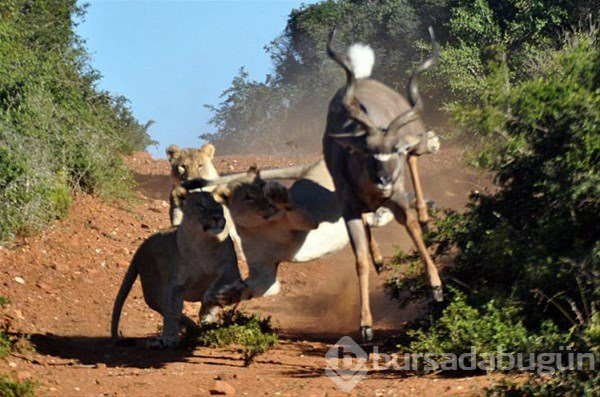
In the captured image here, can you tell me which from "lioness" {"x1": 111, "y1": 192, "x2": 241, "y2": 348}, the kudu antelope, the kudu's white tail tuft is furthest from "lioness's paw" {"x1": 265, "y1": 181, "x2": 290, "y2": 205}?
the kudu's white tail tuft

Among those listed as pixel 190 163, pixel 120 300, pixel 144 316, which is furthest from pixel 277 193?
pixel 144 316

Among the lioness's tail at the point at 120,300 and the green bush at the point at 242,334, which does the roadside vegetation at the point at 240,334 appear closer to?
the green bush at the point at 242,334

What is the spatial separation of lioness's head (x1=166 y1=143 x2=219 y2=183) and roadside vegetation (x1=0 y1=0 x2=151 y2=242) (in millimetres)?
2813

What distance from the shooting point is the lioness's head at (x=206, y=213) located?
10828mm

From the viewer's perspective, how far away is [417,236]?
382 inches

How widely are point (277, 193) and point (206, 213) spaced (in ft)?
2.21

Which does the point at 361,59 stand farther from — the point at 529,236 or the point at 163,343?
the point at 163,343

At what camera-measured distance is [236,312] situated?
11117 mm

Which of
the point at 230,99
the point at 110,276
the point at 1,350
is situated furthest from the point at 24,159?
the point at 230,99

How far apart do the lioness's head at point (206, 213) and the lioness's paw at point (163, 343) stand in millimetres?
1059

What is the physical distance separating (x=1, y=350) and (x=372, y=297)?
5.75m

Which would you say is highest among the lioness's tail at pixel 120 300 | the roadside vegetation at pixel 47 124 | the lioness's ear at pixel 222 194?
the roadside vegetation at pixel 47 124

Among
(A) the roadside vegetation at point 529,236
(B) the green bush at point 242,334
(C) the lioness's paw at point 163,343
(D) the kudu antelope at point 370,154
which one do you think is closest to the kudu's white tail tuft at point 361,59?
(D) the kudu antelope at point 370,154

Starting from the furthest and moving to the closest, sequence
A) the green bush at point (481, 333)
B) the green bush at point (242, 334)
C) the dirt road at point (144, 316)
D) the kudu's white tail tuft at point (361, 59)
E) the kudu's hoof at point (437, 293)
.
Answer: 1. the kudu's white tail tuft at point (361, 59)
2. the green bush at point (242, 334)
3. the kudu's hoof at point (437, 293)
4. the dirt road at point (144, 316)
5. the green bush at point (481, 333)
